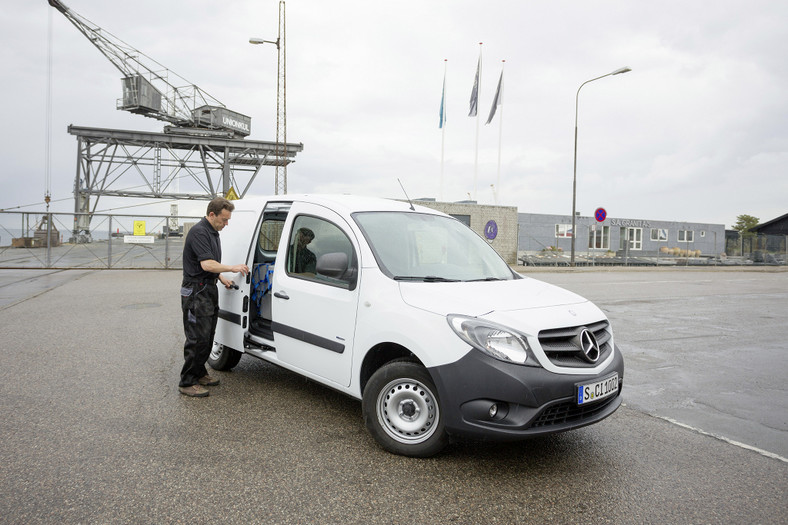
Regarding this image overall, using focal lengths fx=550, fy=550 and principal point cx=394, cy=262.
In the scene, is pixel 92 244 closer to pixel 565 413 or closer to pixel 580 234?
pixel 565 413

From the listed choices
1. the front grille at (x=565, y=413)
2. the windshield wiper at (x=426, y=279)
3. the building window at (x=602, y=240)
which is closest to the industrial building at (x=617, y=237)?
the building window at (x=602, y=240)

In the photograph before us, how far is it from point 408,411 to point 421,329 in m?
0.60

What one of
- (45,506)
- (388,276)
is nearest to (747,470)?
(388,276)

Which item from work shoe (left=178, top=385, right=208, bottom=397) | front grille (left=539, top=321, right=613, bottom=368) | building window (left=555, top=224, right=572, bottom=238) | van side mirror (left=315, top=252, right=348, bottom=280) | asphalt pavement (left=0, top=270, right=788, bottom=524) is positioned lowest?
asphalt pavement (left=0, top=270, right=788, bottom=524)

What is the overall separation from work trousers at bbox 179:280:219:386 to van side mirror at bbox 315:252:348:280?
1486 mm

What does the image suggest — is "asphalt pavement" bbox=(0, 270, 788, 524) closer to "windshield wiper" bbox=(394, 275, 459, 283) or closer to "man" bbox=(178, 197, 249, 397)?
"man" bbox=(178, 197, 249, 397)

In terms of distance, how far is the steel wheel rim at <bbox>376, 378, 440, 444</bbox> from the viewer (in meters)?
3.60

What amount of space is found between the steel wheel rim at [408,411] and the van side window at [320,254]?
84 cm

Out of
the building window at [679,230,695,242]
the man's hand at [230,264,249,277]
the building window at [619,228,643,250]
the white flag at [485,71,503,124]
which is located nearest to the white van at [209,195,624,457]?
the man's hand at [230,264,249,277]

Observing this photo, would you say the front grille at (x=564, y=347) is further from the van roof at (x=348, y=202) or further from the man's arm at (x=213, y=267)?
the man's arm at (x=213, y=267)

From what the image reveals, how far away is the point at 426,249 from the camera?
4516 millimetres

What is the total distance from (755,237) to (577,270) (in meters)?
20.5

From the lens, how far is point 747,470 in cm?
362

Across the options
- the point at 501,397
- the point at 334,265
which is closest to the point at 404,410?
the point at 501,397
